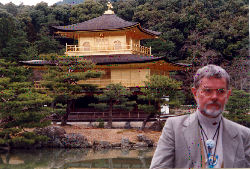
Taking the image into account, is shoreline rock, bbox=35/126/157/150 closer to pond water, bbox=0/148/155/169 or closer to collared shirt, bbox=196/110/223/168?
pond water, bbox=0/148/155/169

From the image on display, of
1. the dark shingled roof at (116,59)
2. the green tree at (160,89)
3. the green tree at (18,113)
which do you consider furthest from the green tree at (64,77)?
the dark shingled roof at (116,59)

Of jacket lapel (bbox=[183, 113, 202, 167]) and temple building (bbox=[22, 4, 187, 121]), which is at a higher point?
temple building (bbox=[22, 4, 187, 121])

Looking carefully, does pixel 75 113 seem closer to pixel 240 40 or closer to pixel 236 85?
pixel 236 85

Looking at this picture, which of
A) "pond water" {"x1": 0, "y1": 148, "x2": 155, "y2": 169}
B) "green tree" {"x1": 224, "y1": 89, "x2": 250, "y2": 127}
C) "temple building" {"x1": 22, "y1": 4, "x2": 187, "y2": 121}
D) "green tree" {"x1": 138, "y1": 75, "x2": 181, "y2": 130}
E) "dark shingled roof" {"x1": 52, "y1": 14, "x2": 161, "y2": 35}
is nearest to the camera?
"pond water" {"x1": 0, "y1": 148, "x2": 155, "y2": 169}

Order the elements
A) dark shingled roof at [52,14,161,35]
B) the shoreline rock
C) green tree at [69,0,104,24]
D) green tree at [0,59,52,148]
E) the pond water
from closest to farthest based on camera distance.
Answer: the pond water → green tree at [0,59,52,148] → the shoreline rock → dark shingled roof at [52,14,161,35] → green tree at [69,0,104,24]

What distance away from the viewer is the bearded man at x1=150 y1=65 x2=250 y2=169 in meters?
1.56

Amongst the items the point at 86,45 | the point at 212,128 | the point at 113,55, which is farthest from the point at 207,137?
the point at 86,45

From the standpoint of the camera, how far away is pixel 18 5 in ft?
144

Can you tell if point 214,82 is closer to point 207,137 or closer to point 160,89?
point 207,137

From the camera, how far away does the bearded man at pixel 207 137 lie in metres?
1.56

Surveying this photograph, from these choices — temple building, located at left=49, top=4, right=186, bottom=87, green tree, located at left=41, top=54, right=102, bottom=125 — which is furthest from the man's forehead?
temple building, located at left=49, top=4, right=186, bottom=87

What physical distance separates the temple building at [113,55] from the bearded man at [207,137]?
14263 mm

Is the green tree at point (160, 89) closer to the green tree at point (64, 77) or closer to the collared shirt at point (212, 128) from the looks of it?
the green tree at point (64, 77)

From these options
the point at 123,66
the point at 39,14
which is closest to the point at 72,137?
the point at 123,66
